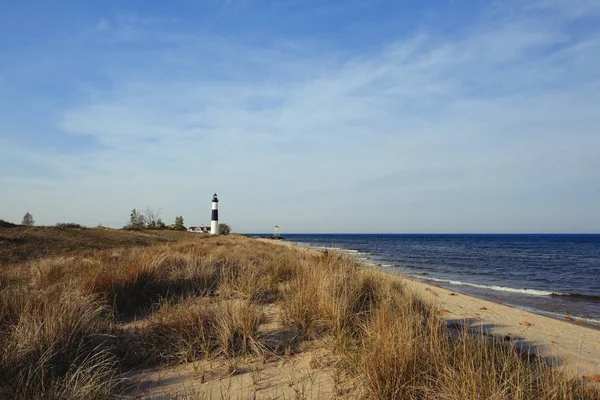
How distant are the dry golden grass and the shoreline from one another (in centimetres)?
89

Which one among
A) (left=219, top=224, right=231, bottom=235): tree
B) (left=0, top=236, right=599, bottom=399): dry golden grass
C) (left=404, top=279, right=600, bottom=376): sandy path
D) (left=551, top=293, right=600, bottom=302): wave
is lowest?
(left=551, top=293, right=600, bottom=302): wave

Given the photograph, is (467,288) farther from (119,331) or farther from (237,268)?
(119,331)

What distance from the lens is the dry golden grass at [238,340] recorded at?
3479 mm

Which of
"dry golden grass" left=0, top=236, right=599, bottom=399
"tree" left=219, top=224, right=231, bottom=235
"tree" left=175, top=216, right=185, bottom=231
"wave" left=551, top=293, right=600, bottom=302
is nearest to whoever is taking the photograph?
"dry golden grass" left=0, top=236, right=599, bottom=399

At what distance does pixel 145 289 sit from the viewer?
24.6 ft

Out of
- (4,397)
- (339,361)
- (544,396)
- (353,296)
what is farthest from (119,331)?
(544,396)

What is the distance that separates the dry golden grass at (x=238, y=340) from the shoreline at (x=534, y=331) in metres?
0.89

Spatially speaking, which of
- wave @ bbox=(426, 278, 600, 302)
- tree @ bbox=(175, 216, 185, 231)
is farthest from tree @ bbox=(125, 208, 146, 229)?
wave @ bbox=(426, 278, 600, 302)

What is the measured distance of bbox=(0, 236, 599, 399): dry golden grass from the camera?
3479 mm

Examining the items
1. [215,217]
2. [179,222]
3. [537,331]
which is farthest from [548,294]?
[179,222]

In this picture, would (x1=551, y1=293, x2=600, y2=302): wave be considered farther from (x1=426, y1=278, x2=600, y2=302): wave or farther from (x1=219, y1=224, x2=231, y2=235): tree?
(x1=219, y1=224, x2=231, y2=235): tree

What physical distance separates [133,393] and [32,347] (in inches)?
47.4

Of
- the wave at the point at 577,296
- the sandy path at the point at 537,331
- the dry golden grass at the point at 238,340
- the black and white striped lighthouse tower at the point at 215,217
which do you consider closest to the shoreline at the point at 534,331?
the sandy path at the point at 537,331

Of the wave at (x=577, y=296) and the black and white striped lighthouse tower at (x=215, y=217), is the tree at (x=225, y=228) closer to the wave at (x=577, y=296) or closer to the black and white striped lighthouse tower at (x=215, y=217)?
the black and white striped lighthouse tower at (x=215, y=217)
